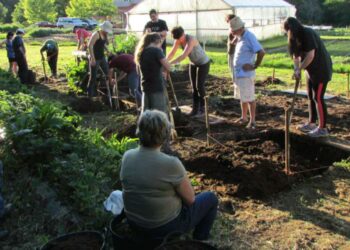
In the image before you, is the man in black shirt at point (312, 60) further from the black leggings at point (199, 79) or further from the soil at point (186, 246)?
the soil at point (186, 246)

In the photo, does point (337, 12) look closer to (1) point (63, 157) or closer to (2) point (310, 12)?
(2) point (310, 12)

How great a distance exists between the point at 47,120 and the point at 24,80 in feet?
30.9

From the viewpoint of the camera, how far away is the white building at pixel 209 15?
25.5m

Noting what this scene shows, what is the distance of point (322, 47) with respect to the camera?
263 inches

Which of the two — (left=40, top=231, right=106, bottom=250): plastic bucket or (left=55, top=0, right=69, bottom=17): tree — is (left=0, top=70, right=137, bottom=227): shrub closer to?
(left=40, top=231, right=106, bottom=250): plastic bucket

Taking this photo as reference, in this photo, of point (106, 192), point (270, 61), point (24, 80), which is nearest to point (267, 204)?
point (106, 192)

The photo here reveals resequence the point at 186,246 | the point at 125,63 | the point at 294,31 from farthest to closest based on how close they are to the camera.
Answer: the point at 125,63 < the point at 294,31 < the point at 186,246

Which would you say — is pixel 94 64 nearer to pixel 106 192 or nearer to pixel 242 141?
pixel 242 141

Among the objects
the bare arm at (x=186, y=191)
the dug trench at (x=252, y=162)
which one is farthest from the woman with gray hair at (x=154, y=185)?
the dug trench at (x=252, y=162)

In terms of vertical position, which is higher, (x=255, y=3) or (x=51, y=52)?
(x=255, y=3)

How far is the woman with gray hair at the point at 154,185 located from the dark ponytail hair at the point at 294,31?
3737 mm

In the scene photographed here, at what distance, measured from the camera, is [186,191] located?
3307mm

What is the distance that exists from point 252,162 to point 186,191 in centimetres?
253

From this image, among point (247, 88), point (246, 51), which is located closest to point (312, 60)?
point (246, 51)
